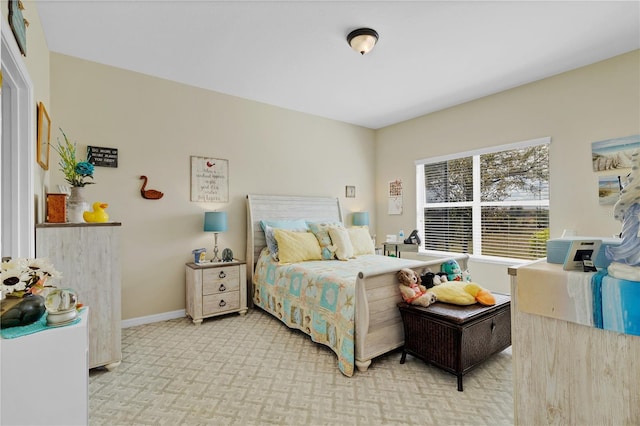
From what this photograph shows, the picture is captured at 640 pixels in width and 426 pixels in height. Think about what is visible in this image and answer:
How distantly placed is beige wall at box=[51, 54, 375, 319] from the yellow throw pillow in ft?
8.19

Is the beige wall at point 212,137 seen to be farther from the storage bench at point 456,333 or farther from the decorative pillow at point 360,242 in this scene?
the storage bench at point 456,333

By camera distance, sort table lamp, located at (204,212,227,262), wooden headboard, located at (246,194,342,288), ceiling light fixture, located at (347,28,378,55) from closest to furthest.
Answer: ceiling light fixture, located at (347,28,378,55)
table lamp, located at (204,212,227,262)
wooden headboard, located at (246,194,342,288)

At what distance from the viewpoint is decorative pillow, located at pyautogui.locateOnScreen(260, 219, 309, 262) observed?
3.56 metres

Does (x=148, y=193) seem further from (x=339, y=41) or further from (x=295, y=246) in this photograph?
(x=339, y=41)

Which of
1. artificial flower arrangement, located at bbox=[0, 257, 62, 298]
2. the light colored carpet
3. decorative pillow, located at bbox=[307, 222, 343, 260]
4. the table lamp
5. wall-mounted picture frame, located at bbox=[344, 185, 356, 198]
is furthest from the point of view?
wall-mounted picture frame, located at bbox=[344, 185, 356, 198]

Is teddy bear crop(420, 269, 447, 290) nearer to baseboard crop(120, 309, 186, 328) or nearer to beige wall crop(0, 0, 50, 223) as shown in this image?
baseboard crop(120, 309, 186, 328)

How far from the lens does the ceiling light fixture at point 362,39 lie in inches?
97.3

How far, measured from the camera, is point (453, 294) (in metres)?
2.35

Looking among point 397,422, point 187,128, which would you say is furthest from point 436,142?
point 397,422

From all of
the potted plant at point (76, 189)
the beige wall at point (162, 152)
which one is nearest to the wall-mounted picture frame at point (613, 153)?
the beige wall at point (162, 152)

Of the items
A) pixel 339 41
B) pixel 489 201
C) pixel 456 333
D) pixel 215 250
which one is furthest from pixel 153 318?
pixel 489 201

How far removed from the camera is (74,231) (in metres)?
2.21

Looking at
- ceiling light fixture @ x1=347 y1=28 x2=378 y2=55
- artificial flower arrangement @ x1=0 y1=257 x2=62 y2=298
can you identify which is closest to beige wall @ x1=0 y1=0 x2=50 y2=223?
artificial flower arrangement @ x1=0 y1=257 x2=62 y2=298

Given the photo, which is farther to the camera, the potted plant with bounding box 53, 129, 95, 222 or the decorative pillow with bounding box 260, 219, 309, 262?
the decorative pillow with bounding box 260, 219, 309, 262
